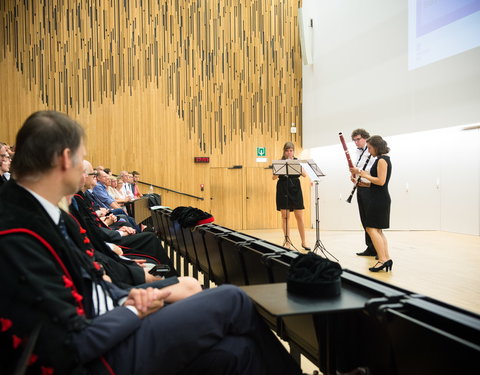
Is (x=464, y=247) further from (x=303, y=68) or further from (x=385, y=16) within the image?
(x=303, y=68)

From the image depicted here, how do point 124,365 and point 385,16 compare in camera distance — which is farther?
point 385,16

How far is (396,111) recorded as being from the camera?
303 inches

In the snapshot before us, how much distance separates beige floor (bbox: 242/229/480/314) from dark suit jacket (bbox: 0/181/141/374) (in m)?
2.87

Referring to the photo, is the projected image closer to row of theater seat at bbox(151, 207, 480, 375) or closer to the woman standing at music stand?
the woman standing at music stand

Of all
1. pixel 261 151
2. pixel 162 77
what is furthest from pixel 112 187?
pixel 261 151

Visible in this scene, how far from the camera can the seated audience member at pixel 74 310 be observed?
3.65 ft

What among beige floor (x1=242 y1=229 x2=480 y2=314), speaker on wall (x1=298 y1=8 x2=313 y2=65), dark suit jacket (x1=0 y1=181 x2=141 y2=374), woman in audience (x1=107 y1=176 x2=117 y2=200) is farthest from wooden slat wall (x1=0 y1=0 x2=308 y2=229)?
dark suit jacket (x1=0 y1=181 x2=141 y2=374)

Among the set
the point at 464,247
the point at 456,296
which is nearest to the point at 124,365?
the point at 456,296

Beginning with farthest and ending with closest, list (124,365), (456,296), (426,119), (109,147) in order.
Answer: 1. (109,147)
2. (426,119)
3. (456,296)
4. (124,365)

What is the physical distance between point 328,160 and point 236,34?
3850 millimetres

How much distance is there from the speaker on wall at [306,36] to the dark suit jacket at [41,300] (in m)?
9.66

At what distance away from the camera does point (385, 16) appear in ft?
25.6

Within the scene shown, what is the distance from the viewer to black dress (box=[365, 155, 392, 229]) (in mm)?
4566

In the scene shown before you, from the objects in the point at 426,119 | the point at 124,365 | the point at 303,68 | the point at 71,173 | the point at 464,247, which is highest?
the point at 303,68
